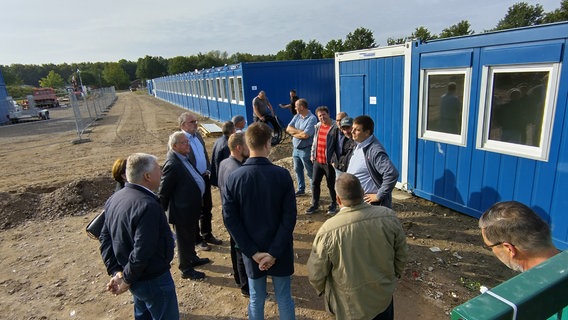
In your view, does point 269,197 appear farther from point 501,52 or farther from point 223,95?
point 223,95

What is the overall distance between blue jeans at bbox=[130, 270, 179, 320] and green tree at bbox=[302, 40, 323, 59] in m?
65.8

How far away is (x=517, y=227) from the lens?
4.79 ft

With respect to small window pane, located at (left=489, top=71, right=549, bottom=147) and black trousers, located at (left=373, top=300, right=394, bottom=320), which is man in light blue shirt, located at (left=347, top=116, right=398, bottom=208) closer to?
black trousers, located at (left=373, top=300, right=394, bottom=320)

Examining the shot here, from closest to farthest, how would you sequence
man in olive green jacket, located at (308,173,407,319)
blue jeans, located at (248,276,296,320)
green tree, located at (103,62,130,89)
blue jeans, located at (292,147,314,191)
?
1. man in olive green jacket, located at (308,173,407,319)
2. blue jeans, located at (248,276,296,320)
3. blue jeans, located at (292,147,314,191)
4. green tree, located at (103,62,130,89)

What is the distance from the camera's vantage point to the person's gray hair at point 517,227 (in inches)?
55.9

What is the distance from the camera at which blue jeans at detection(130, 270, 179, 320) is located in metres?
2.53

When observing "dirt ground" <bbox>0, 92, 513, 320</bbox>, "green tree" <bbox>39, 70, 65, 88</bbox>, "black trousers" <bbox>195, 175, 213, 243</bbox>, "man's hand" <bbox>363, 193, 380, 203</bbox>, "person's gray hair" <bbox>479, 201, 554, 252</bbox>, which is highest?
"green tree" <bbox>39, 70, 65, 88</bbox>

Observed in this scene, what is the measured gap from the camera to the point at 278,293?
2789mm

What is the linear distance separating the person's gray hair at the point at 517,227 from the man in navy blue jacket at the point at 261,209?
4.72 feet

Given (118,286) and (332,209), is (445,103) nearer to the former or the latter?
(332,209)

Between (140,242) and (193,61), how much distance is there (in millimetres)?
99597

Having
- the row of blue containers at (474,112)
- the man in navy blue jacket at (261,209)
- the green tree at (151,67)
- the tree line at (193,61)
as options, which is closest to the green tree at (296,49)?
the tree line at (193,61)

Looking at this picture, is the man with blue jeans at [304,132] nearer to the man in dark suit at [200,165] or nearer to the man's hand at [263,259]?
the man in dark suit at [200,165]

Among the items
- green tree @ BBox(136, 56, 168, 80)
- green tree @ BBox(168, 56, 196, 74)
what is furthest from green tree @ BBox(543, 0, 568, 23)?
green tree @ BBox(136, 56, 168, 80)
